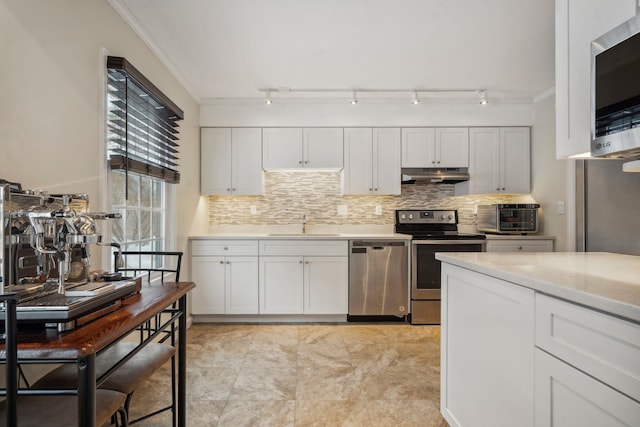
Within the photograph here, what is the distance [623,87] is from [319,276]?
110 inches

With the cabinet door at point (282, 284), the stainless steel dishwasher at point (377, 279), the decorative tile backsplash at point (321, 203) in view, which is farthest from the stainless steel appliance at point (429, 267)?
the cabinet door at point (282, 284)

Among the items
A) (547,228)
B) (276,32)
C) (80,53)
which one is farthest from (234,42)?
(547,228)

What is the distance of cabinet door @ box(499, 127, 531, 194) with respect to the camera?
12.4ft

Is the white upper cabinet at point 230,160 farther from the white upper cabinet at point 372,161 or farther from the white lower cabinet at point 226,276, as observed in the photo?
the white upper cabinet at point 372,161

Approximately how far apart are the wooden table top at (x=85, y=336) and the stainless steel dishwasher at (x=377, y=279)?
97.2 inches

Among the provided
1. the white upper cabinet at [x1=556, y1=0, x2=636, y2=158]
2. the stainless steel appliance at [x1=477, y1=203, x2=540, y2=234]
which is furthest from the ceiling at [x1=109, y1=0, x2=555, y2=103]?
the stainless steel appliance at [x1=477, y1=203, x2=540, y2=234]

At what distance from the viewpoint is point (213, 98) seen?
146 inches

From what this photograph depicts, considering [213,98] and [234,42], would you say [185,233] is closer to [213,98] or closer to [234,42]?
[213,98]

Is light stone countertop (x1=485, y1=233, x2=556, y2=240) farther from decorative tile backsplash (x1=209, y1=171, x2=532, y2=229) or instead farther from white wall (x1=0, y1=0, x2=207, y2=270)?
white wall (x1=0, y1=0, x2=207, y2=270)

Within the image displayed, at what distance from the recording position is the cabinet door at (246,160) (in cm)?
376

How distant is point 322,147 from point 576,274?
2890mm

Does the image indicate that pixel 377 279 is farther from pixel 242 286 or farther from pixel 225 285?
pixel 225 285

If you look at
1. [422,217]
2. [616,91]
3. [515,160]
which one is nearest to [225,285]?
[422,217]

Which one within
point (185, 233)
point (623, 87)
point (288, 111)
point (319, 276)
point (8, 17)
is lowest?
point (319, 276)
